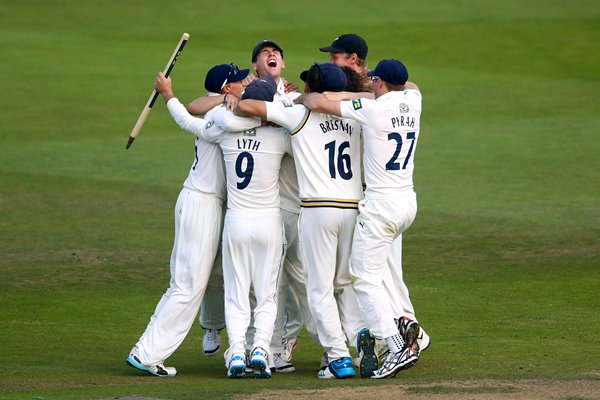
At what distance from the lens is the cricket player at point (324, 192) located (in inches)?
354

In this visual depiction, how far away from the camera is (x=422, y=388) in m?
7.92

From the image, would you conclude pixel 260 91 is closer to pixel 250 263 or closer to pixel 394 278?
pixel 250 263

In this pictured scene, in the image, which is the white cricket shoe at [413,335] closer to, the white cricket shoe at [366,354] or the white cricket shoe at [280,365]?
the white cricket shoe at [366,354]

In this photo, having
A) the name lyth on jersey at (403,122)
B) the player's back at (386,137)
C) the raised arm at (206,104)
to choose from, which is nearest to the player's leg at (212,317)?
the raised arm at (206,104)

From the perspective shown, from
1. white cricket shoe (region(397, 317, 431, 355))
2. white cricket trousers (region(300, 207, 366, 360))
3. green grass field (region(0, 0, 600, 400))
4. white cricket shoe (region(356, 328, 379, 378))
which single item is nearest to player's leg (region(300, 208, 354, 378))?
white cricket trousers (region(300, 207, 366, 360))

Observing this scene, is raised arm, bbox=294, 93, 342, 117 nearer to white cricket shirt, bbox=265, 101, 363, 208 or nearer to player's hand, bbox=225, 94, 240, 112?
white cricket shirt, bbox=265, 101, 363, 208

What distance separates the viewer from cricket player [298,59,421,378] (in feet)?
29.3

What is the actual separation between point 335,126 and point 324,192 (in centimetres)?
50

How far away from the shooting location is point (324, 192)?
9000mm

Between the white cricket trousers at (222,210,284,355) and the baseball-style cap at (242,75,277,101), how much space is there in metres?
0.84

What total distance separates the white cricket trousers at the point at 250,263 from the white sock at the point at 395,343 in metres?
0.86

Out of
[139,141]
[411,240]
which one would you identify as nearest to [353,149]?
[411,240]

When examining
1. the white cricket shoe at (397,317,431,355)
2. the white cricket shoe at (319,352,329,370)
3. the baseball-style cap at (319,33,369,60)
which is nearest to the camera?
the white cricket shoe at (319,352,329,370)

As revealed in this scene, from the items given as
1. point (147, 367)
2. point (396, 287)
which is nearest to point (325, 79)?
point (396, 287)
